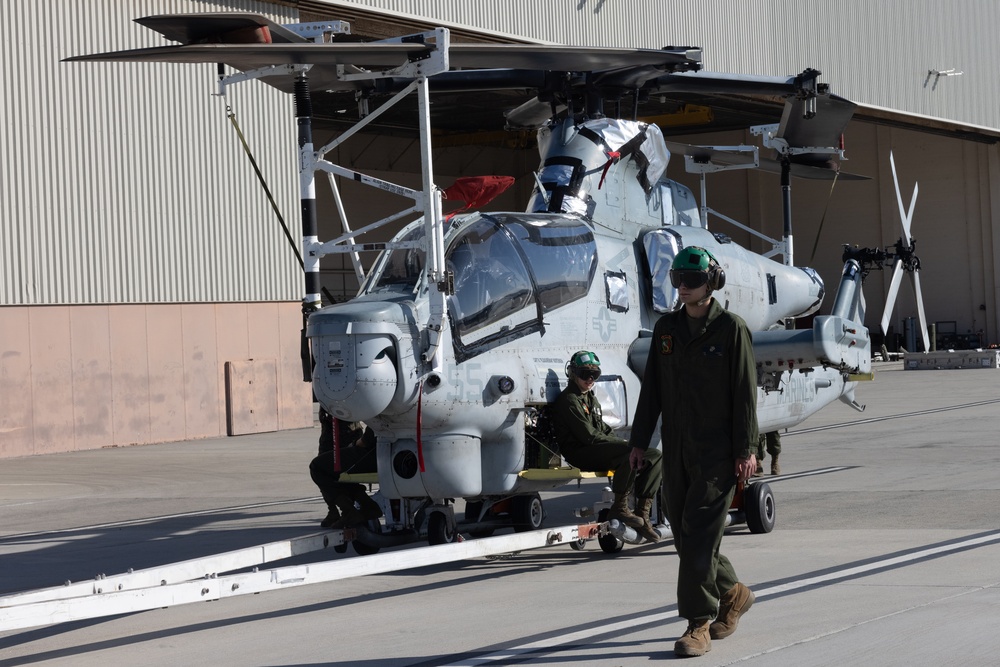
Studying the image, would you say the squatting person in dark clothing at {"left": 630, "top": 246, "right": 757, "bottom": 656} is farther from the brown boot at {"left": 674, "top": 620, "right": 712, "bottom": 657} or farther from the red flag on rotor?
the red flag on rotor

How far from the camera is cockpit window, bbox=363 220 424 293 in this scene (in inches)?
368

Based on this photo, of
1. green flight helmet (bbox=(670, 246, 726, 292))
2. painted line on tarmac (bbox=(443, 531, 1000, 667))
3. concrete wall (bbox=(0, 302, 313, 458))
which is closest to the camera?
painted line on tarmac (bbox=(443, 531, 1000, 667))

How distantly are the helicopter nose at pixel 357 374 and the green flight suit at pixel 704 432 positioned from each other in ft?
7.85

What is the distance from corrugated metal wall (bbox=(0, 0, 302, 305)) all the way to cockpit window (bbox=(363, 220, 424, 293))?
44.7ft

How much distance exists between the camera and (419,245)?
901 centimetres

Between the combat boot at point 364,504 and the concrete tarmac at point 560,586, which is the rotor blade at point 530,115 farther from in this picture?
the combat boot at point 364,504

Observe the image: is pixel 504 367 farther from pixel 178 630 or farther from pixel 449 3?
pixel 449 3

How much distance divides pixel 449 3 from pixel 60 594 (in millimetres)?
21381

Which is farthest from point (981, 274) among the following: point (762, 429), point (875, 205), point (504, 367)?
point (504, 367)

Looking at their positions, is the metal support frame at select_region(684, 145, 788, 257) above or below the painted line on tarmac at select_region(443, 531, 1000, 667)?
above

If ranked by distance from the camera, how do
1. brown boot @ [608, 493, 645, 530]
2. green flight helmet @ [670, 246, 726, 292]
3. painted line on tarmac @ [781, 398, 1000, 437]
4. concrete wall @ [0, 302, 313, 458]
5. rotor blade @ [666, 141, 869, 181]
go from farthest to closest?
concrete wall @ [0, 302, 313, 458] → painted line on tarmac @ [781, 398, 1000, 437] → rotor blade @ [666, 141, 869, 181] → brown boot @ [608, 493, 645, 530] → green flight helmet @ [670, 246, 726, 292]

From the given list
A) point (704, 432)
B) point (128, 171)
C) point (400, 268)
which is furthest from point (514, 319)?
point (128, 171)

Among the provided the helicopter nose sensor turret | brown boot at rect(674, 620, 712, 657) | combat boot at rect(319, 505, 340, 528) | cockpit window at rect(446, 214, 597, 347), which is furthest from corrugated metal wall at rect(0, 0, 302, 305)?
brown boot at rect(674, 620, 712, 657)

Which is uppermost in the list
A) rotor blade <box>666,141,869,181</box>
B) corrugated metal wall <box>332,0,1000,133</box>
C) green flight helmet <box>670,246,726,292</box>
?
corrugated metal wall <box>332,0,1000,133</box>
